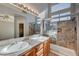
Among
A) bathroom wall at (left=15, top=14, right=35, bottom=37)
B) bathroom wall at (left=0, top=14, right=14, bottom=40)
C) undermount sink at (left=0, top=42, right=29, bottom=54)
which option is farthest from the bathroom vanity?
bathroom wall at (left=0, top=14, right=14, bottom=40)

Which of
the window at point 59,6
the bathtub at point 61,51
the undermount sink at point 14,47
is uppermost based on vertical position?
the window at point 59,6

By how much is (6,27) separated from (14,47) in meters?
0.29

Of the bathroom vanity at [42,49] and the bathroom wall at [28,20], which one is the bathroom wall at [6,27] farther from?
the bathroom vanity at [42,49]

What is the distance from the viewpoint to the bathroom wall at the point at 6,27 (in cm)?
135

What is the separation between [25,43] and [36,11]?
1.57ft

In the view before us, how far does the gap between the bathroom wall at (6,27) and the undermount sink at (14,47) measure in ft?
0.41

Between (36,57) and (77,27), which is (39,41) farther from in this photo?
(77,27)

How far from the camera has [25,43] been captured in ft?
4.79

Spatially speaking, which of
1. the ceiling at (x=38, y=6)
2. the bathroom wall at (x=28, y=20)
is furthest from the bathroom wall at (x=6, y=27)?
the ceiling at (x=38, y=6)

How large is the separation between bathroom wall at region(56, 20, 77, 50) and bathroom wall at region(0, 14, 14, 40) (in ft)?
2.16

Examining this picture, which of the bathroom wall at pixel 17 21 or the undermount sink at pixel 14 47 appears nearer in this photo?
the undermount sink at pixel 14 47

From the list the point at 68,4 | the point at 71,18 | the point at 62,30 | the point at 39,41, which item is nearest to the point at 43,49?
the point at 39,41

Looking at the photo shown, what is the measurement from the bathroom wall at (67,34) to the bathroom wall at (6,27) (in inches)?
26.0

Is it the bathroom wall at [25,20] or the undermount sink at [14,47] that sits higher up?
the bathroom wall at [25,20]
